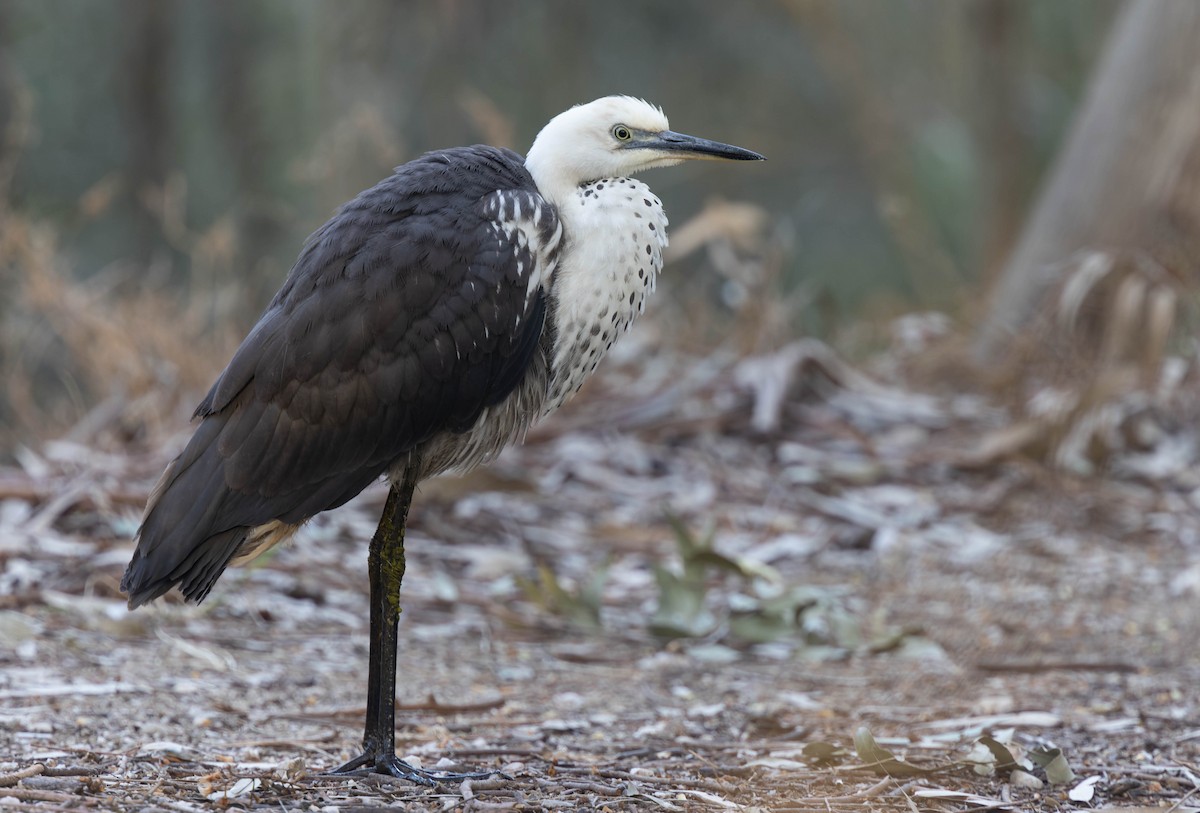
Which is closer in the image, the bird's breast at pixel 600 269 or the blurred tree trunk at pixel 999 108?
the bird's breast at pixel 600 269

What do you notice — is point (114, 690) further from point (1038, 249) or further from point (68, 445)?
point (1038, 249)

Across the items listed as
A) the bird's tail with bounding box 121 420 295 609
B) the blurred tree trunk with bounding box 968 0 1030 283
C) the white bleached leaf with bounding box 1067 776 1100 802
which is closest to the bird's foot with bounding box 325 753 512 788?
the bird's tail with bounding box 121 420 295 609

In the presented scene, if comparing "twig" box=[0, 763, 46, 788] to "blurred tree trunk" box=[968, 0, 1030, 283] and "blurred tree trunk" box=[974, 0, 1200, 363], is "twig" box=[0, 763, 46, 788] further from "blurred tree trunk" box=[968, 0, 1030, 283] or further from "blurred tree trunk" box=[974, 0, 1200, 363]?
"blurred tree trunk" box=[968, 0, 1030, 283]

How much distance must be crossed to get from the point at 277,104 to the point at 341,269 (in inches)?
683

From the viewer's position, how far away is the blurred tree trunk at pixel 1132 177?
287 inches

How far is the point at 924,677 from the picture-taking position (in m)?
4.62

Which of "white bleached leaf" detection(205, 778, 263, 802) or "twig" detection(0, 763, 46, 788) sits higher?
"twig" detection(0, 763, 46, 788)

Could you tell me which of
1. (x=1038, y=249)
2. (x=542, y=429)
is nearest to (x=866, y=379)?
(x=1038, y=249)

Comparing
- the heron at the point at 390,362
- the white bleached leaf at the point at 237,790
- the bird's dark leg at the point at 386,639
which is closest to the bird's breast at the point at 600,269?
the heron at the point at 390,362

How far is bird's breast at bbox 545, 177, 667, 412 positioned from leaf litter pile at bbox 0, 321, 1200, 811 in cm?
104

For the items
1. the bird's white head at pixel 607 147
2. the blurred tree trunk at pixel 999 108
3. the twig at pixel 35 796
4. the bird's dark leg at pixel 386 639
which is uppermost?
the blurred tree trunk at pixel 999 108

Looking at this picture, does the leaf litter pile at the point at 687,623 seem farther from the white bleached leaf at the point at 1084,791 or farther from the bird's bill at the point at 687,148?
the bird's bill at the point at 687,148

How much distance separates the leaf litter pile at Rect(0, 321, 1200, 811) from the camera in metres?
3.42

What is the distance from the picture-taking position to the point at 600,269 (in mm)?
3680
